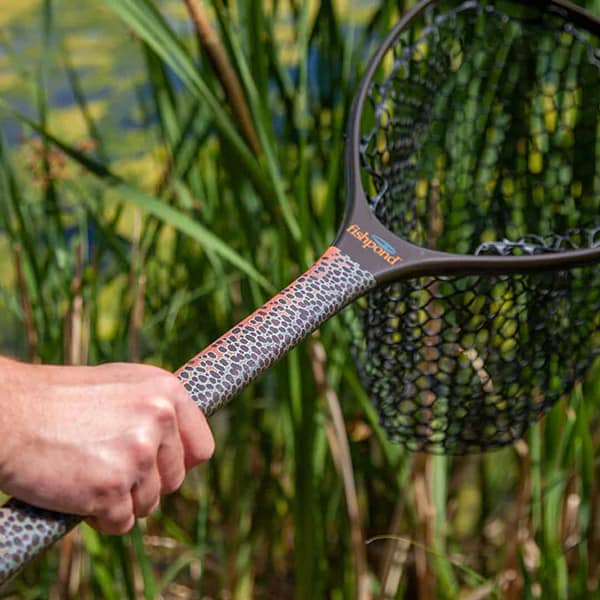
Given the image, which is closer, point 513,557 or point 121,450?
point 121,450

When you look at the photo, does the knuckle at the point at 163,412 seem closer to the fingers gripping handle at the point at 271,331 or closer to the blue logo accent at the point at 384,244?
the fingers gripping handle at the point at 271,331

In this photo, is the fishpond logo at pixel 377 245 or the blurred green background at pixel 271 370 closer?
the fishpond logo at pixel 377 245

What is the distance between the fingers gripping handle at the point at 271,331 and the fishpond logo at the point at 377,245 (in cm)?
2

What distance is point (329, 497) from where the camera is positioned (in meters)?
1.21

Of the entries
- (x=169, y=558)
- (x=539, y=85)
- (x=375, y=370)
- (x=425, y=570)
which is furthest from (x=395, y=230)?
(x=169, y=558)

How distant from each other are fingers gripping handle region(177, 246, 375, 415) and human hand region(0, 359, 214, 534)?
28 millimetres

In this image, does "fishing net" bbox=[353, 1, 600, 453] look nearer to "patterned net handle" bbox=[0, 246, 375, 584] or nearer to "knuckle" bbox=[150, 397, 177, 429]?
"patterned net handle" bbox=[0, 246, 375, 584]

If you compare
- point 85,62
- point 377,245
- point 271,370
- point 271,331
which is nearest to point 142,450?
point 271,331

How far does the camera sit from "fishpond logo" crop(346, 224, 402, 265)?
2.54ft

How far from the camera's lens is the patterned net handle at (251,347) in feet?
1.95

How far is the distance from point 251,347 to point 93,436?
14cm

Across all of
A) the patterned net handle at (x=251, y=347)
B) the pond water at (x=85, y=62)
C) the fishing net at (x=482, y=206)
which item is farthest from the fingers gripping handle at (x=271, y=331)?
the pond water at (x=85, y=62)

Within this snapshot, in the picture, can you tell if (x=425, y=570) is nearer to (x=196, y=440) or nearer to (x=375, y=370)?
(x=375, y=370)

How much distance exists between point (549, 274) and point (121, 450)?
0.51m
